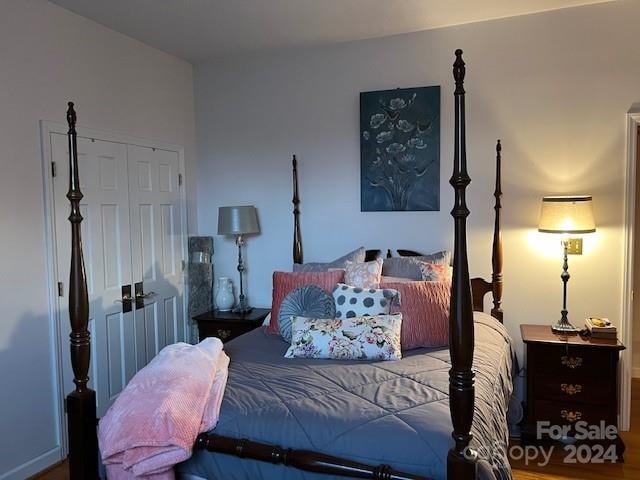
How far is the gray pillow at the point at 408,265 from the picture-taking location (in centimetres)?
311

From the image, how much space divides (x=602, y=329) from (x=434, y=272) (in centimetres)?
105

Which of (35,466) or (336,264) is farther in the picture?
(336,264)

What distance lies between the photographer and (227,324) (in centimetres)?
367

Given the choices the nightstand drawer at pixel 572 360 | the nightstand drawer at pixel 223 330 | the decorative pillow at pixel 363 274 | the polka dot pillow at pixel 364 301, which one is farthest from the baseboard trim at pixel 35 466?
the nightstand drawer at pixel 572 360

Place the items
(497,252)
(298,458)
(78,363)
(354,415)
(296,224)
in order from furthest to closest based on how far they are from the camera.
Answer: (296,224) → (497,252) → (78,363) → (354,415) → (298,458)

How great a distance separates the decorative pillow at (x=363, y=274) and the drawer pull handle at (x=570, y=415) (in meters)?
1.34

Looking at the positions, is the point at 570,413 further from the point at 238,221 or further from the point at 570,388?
the point at 238,221

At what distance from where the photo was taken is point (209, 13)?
3.10 meters

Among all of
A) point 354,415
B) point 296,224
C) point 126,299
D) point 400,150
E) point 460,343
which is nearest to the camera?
point 460,343

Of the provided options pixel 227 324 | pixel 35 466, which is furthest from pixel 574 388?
pixel 35 466

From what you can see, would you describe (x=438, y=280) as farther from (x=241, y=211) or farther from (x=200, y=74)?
(x=200, y=74)

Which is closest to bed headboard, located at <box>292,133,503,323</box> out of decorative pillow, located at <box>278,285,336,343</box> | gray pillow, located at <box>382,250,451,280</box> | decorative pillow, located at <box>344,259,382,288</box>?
gray pillow, located at <box>382,250,451,280</box>

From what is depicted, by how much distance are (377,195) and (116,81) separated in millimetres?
1953

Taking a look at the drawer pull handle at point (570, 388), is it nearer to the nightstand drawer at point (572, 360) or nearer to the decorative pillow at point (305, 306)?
the nightstand drawer at point (572, 360)
